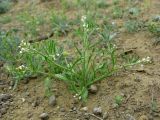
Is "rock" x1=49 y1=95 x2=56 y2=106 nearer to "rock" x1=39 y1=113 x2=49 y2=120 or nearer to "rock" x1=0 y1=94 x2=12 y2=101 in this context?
"rock" x1=39 y1=113 x2=49 y2=120

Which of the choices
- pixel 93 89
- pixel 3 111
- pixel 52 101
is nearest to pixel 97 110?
pixel 93 89

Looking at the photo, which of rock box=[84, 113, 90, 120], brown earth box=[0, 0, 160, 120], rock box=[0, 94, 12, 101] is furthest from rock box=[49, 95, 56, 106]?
rock box=[0, 94, 12, 101]

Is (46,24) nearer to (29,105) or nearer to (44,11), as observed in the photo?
(44,11)

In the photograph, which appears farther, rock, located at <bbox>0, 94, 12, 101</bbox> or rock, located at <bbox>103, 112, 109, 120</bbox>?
rock, located at <bbox>0, 94, 12, 101</bbox>

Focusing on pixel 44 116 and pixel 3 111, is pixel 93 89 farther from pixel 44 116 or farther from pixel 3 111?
pixel 3 111

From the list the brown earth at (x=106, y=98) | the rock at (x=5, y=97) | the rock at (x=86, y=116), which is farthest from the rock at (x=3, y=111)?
the rock at (x=86, y=116)

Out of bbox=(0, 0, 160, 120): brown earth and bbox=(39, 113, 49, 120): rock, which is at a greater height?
bbox=(0, 0, 160, 120): brown earth

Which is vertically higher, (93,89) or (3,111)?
(93,89)

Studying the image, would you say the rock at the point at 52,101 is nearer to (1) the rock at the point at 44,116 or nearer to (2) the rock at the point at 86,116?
(1) the rock at the point at 44,116

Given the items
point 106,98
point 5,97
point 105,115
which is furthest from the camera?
point 5,97

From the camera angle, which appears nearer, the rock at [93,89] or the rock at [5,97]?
the rock at [93,89]

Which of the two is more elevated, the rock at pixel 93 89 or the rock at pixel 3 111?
the rock at pixel 93 89

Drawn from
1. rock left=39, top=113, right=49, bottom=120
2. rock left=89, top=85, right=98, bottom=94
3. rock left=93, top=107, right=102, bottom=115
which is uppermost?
rock left=89, top=85, right=98, bottom=94
